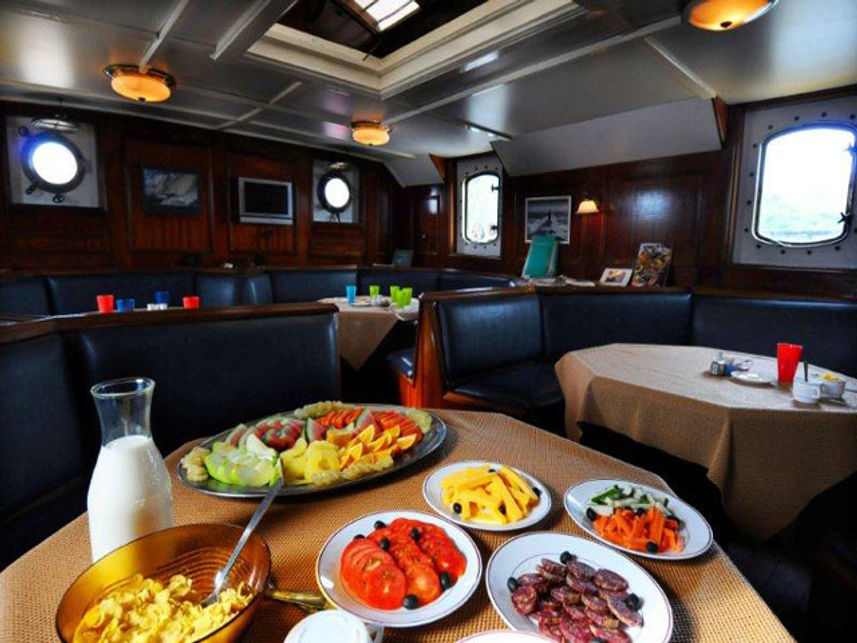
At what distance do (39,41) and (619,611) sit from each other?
4.69 metres

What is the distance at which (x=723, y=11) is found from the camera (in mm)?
2092

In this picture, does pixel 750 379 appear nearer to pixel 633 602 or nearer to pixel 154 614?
pixel 633 602

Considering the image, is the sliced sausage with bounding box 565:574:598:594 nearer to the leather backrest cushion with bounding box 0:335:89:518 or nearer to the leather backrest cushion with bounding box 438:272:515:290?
the leather backrest cushion with bounding box 0:335:89:518

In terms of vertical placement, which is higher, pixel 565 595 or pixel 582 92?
pixel 582 92

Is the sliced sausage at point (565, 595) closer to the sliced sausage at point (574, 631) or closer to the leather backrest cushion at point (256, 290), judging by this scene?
the sliced sausage at point (574, 631)

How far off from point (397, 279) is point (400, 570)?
478 cm

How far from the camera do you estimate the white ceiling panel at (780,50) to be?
250cm

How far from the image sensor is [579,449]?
1023 millimetres

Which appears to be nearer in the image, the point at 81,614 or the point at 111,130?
the point at 81,614

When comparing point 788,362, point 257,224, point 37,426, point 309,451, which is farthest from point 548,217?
point 37,426

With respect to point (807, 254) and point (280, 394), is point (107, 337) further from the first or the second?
point (807, 254)

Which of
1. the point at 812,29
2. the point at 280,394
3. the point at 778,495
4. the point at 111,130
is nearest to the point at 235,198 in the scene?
the point at 111,130

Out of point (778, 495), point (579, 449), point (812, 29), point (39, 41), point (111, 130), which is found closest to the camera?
point (579, 449)

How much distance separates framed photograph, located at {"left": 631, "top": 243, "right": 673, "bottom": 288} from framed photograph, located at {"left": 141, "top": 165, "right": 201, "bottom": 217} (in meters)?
5.52
